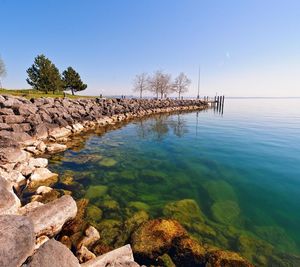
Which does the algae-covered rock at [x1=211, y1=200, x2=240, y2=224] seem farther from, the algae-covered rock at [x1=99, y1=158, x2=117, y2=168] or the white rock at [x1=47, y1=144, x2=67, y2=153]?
the white rock at [x1=47, y1=144, x2=67, y2=153]

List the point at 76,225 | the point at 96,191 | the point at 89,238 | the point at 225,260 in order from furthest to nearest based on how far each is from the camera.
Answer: the point at 96,191 → the point at 76,225 → the point at 89,238 → the point at 225,260

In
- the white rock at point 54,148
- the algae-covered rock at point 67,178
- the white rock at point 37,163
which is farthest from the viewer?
the white rock at point 54,148

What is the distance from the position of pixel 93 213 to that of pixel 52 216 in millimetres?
1879

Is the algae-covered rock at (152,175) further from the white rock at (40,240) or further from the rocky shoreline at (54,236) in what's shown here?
the white rock at (40,240)

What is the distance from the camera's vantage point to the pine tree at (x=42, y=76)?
44188 millimetres

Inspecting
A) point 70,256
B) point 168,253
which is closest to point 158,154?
point 168,253

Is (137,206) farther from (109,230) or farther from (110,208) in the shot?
(109,230)

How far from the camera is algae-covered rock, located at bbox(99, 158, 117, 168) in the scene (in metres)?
10.9

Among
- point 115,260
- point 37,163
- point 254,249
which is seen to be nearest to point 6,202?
point 115,260

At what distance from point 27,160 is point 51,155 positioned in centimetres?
241

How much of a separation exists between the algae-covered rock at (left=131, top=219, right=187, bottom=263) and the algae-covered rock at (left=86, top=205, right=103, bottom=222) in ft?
5.11

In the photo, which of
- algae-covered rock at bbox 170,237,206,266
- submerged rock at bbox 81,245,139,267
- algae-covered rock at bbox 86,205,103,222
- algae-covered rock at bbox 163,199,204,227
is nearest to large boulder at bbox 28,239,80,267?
submerged rock at bbox 81,245,139,267

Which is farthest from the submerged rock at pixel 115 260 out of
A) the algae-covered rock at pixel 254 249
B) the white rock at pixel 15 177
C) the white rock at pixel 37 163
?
the white rock at pixel 37 163

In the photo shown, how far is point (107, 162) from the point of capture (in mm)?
11328
